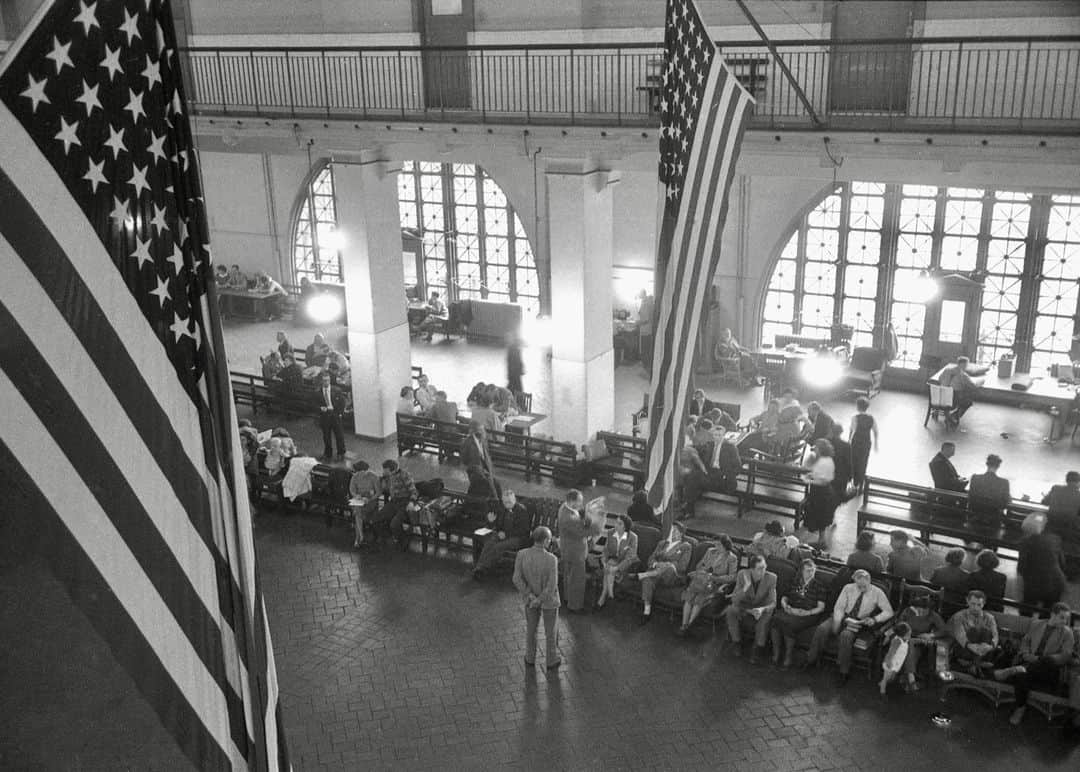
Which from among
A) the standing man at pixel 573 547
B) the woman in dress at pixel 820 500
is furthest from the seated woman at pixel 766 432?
the standing man at pixel 573 547

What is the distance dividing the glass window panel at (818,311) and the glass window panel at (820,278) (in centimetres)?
13

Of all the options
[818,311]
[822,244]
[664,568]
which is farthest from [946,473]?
[822,244]

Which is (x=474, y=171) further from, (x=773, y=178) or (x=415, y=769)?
(x=415, y=769)

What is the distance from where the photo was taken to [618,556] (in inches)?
480

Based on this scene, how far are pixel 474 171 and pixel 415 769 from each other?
1805 cm

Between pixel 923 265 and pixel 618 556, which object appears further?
pixel 923 265

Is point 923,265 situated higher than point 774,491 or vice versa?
point 923,265

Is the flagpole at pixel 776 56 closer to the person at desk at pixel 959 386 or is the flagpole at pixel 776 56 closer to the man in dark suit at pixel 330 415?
the person at desk at pixel 959 386

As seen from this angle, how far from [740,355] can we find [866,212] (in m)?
3.70

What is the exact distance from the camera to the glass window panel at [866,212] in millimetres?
20953

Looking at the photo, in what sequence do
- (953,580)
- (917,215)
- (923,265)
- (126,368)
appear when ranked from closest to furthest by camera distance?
1. (126,368)
2. (953,580)
3. (917,215)
4. (923,265)

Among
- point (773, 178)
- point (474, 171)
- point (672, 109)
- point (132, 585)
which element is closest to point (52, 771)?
point (132, 585)

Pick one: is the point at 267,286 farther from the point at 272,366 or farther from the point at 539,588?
the point at 539,588

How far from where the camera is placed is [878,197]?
2088 centimetres
